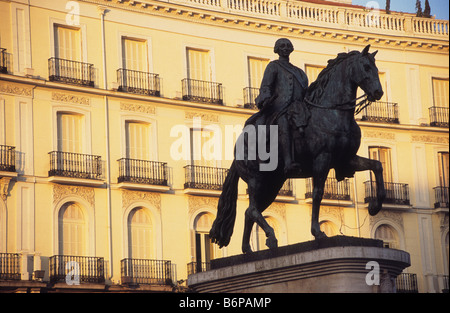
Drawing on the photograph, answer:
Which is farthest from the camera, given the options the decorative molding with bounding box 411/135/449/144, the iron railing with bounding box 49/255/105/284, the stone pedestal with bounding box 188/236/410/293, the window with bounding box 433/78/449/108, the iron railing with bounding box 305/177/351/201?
the window with bounding box 433/78/449/108

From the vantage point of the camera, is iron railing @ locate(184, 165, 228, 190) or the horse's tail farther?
iron railing @ locate(184, 165, 228, 190)

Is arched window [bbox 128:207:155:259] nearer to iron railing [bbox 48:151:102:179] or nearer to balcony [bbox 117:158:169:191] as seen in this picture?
balcony [bbox 117:158:169:191]

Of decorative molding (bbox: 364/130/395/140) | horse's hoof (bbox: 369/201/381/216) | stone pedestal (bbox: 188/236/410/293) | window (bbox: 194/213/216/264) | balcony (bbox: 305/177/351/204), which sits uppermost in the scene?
decorative molding (bbox: 364/130/395/140)

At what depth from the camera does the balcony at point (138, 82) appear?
124ft

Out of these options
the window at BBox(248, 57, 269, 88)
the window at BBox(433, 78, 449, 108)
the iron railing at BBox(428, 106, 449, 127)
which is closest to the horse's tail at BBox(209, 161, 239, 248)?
the window at BBox(248, 57, 269, 88)

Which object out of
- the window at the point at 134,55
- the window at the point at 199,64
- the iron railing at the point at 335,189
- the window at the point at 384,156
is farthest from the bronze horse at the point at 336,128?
the window at the point at 384,156

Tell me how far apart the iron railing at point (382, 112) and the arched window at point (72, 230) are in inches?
501

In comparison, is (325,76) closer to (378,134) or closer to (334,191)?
(334,191)

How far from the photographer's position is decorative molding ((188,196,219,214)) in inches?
1499

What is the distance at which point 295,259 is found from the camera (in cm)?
1463

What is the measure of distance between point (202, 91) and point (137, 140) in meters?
3.23

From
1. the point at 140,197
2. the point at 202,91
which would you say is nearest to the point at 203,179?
the point at 140,197

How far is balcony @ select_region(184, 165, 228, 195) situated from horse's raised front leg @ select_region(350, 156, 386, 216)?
22450 millimetres
